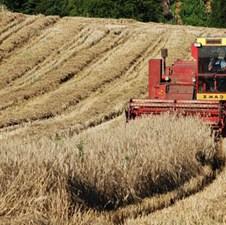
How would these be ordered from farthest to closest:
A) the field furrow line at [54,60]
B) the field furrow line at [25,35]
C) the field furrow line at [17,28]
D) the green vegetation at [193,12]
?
the green vegetation at [193,12] < the field furrow line at [17,28] < the field furrow line at [25,35] < the field furrow line at [54,60]

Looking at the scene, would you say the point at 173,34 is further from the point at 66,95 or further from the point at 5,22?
the point at 66,95

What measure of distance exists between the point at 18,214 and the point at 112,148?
8.89 feet

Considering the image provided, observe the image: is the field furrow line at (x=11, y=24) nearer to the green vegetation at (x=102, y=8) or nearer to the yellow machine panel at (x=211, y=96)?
the green vegetation at (x=102, y=8)

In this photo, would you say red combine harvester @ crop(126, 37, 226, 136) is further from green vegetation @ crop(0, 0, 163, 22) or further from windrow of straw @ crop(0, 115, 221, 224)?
green vegetation @ crop(0, 0, 163, 22)

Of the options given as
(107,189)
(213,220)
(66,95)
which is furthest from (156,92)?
(213,220)

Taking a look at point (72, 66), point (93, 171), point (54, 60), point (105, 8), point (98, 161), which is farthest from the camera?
point (105, 8)

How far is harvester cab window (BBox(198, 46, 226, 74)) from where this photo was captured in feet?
53.6

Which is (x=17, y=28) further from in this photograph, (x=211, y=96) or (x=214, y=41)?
(x=214, y=41)

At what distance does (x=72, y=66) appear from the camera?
26.7m

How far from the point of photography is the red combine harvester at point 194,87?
15461 millimetres

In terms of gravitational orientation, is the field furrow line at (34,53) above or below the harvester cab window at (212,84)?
below

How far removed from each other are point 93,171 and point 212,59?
8215mm

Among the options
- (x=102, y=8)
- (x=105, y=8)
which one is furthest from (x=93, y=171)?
(x=102, y=8)

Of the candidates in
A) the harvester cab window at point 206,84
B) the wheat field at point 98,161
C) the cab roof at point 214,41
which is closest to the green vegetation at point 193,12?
the wheat field at point 98,161
